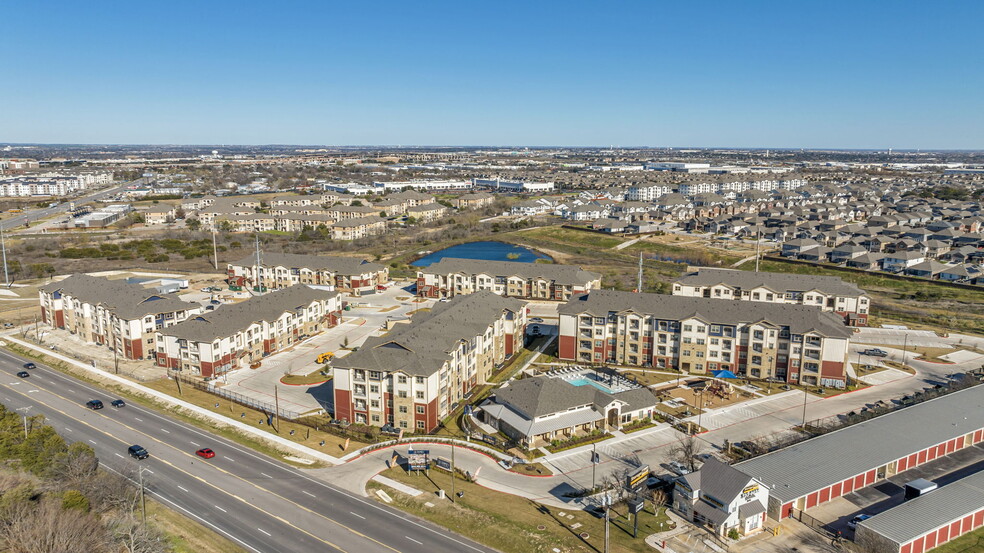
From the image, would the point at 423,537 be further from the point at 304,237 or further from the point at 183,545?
the point at 304,237

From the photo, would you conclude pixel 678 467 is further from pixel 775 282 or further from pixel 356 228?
pixel 356 228

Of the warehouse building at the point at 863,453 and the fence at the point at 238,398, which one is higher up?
the warehouse building at the point at 863,453

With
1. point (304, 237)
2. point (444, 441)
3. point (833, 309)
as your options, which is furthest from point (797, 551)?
point (304, 237)

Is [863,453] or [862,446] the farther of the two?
[862,446]

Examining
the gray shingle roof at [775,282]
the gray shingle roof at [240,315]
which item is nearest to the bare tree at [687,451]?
the gray shingle roof at [775,282]

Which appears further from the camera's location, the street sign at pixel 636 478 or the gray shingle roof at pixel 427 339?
the gray shingle roof at pixel 427 339

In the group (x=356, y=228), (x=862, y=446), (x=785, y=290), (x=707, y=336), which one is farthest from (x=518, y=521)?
(x=356, y=228)

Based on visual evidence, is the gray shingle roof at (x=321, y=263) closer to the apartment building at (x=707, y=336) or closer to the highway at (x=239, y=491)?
the apartment building at (x=707, y=336)
